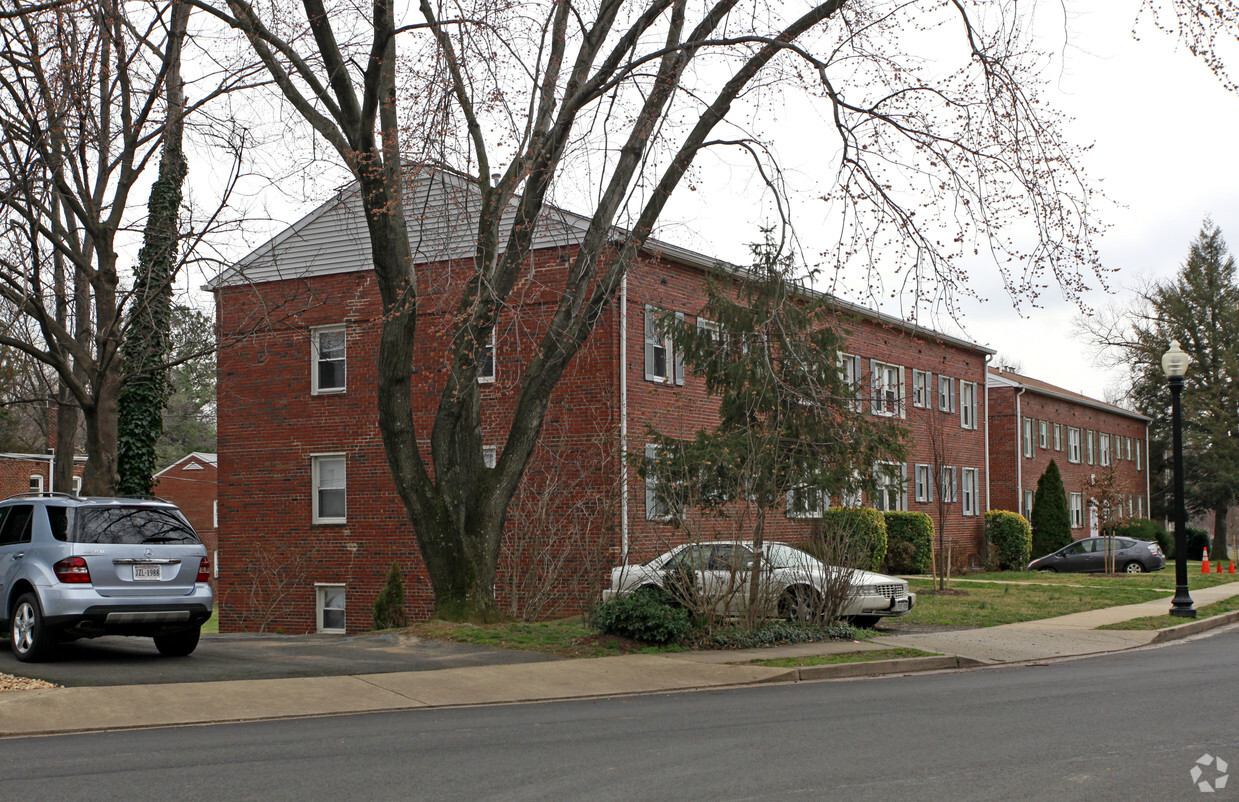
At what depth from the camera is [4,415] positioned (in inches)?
1512

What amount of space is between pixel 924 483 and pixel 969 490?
384cm

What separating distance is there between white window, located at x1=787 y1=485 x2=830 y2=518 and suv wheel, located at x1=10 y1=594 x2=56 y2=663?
32.8 ft

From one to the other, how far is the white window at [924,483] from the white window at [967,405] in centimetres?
313

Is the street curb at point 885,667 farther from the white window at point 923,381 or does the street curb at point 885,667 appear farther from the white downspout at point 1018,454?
the white downspout at point 1018,454

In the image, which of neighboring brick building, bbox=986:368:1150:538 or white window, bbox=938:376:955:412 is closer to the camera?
white window, bbox=938:376:955:412

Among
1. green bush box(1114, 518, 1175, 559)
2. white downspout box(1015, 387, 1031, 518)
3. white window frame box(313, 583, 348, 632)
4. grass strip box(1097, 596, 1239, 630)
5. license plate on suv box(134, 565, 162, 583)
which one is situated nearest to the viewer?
license plate on suv box(134, 565, 162, 583)

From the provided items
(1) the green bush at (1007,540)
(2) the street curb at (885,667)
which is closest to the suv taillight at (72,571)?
(2) the street curb at (885,667)

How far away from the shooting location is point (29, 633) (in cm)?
1216

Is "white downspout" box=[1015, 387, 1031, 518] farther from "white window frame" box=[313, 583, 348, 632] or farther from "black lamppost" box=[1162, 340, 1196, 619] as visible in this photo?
"white window frame" box=[313, 583, 348, 632]

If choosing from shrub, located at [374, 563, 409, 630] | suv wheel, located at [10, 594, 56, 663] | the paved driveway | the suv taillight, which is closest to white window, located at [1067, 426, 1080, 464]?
shrub, located at [374, 563, 409, 630]

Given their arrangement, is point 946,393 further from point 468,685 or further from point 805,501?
point 468,685

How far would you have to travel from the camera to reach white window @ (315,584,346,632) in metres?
27.3

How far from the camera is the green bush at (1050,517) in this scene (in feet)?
148

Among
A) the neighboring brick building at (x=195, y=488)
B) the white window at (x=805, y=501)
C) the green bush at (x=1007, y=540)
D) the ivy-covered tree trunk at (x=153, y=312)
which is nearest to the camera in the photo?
the white window at (x=805, y=501)
